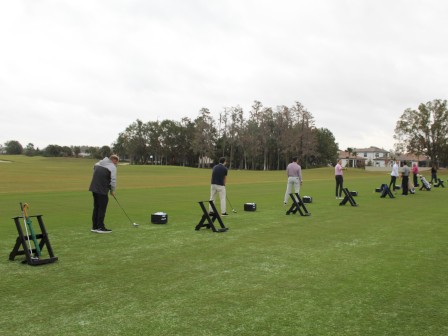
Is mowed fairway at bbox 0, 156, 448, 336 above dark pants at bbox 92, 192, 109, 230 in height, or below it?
below

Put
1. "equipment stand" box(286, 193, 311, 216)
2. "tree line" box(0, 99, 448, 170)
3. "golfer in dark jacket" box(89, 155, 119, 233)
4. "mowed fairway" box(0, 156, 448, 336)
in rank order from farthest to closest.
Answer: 1. "tree line" box(0, 99, 448, 170)
2. "equipment stand" box(286, 193, 311, 216)
3. "golfer in dark jacket" box(89, 155, 119, 233)
4. "mowed fairway" box(0, 156, 448, 336)

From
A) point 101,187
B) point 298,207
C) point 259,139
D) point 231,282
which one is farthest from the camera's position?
point 259,139

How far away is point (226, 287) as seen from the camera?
6.54 m

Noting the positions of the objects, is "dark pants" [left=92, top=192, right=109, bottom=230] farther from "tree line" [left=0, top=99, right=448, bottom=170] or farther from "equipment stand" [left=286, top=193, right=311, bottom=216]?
"tree line" [left=0, top=99, right=448, bottom=170]

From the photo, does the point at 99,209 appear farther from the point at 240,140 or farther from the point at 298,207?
the point at 240,140

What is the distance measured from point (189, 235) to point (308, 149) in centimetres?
9391

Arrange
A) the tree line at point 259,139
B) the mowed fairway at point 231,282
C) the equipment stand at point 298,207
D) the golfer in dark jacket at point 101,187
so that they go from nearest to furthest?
the mowed fairway at point 231,282, the golfer in dark jacket at point 101,187, the equipment stand at point 298,207, the tree line at point 259,139

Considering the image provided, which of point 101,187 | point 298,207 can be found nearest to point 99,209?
point 101,187

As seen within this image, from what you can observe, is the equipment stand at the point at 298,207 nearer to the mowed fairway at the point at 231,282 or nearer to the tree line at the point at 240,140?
the mowed fairway at the point at 231,282

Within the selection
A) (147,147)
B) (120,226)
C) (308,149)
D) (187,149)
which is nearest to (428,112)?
(308,149)

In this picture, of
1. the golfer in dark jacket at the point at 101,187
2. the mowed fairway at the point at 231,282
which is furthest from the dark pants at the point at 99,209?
the mowed fairway at the point at 231,282

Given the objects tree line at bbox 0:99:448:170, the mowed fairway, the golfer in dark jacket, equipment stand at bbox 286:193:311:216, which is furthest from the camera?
tree line at bbox 0:99:448:170

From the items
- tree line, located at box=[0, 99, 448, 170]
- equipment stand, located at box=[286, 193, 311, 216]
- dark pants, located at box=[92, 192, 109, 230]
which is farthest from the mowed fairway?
tree line, located at box=[0, 99, 448, 170]

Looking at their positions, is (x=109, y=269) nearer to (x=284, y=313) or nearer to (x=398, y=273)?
(x=284, y=313)
